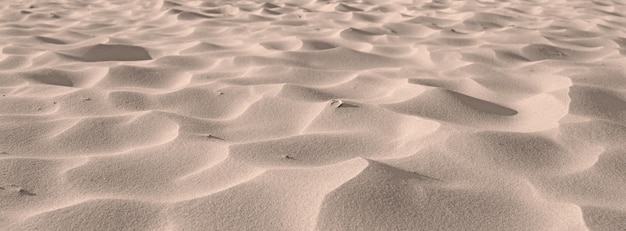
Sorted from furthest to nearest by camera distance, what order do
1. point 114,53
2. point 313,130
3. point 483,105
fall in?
point 114,53 → point 483,105 → point 313,130

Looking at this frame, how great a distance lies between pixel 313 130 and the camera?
70.8 inches

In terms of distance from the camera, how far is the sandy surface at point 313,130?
4.24ft

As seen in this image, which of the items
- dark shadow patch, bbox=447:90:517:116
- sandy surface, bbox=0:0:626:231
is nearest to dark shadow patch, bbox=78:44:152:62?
sandy surface, bbox=0:0:626:231

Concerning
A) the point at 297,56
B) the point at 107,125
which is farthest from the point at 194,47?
the point at 107,125

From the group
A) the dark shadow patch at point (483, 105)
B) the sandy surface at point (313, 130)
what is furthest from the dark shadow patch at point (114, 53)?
the dark shadow patch at point (483, 105)

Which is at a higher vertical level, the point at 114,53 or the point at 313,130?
the point at 313,130

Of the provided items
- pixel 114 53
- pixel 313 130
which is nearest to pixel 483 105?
pixel 313 130

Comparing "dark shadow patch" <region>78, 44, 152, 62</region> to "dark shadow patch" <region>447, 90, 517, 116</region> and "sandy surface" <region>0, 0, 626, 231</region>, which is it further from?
"dark shadow patch" <region>447, 90, 517, 116</region>

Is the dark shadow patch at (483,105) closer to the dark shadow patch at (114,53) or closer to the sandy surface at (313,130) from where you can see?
the sandy surface at (313,130)

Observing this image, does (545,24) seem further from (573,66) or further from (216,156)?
(216,156)

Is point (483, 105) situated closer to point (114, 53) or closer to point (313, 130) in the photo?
point (313, 130)

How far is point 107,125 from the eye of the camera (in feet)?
5.96

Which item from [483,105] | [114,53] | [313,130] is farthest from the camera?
[114,53]

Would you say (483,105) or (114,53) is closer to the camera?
(483,105)
